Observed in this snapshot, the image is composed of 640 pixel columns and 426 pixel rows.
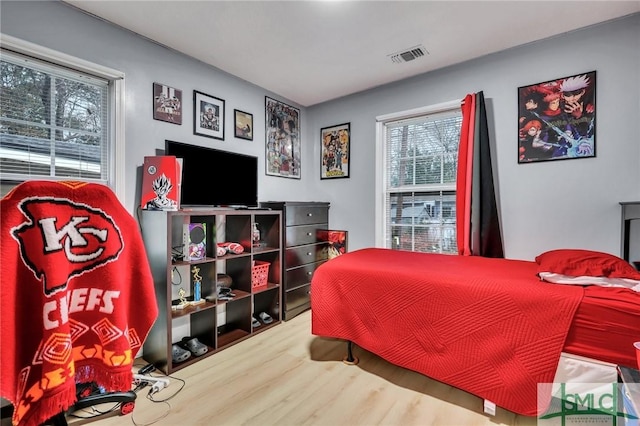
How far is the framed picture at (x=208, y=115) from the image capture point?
2.59m

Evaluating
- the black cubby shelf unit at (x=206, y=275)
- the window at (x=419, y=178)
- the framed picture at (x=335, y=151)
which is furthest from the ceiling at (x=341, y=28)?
the black cubby shelf unit at (x=206, y=275)

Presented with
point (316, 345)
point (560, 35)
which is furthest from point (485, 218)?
point (316, 345)

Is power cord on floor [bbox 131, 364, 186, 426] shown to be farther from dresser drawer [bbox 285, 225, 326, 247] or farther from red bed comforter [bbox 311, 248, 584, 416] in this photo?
dresser drawer [bbox 285, 225, 326, 247]

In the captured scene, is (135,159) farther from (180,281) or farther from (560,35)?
(560,35)

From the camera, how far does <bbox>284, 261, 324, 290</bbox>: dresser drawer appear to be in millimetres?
2951

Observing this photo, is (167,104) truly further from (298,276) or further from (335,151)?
(298,276)

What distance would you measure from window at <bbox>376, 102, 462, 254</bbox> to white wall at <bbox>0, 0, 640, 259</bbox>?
249 mm

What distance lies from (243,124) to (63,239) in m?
2.12

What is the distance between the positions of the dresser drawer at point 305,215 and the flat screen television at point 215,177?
372 mm

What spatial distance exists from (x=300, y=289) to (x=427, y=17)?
2.64 meters

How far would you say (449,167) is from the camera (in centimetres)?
293

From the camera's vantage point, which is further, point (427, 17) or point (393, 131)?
point (393, 131)

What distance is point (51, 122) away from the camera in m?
1.86

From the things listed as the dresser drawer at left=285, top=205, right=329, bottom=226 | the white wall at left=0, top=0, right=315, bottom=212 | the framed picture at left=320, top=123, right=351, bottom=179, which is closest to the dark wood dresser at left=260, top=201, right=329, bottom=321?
the dresser drawer at left=285, top=205, right=329, bottom=226
